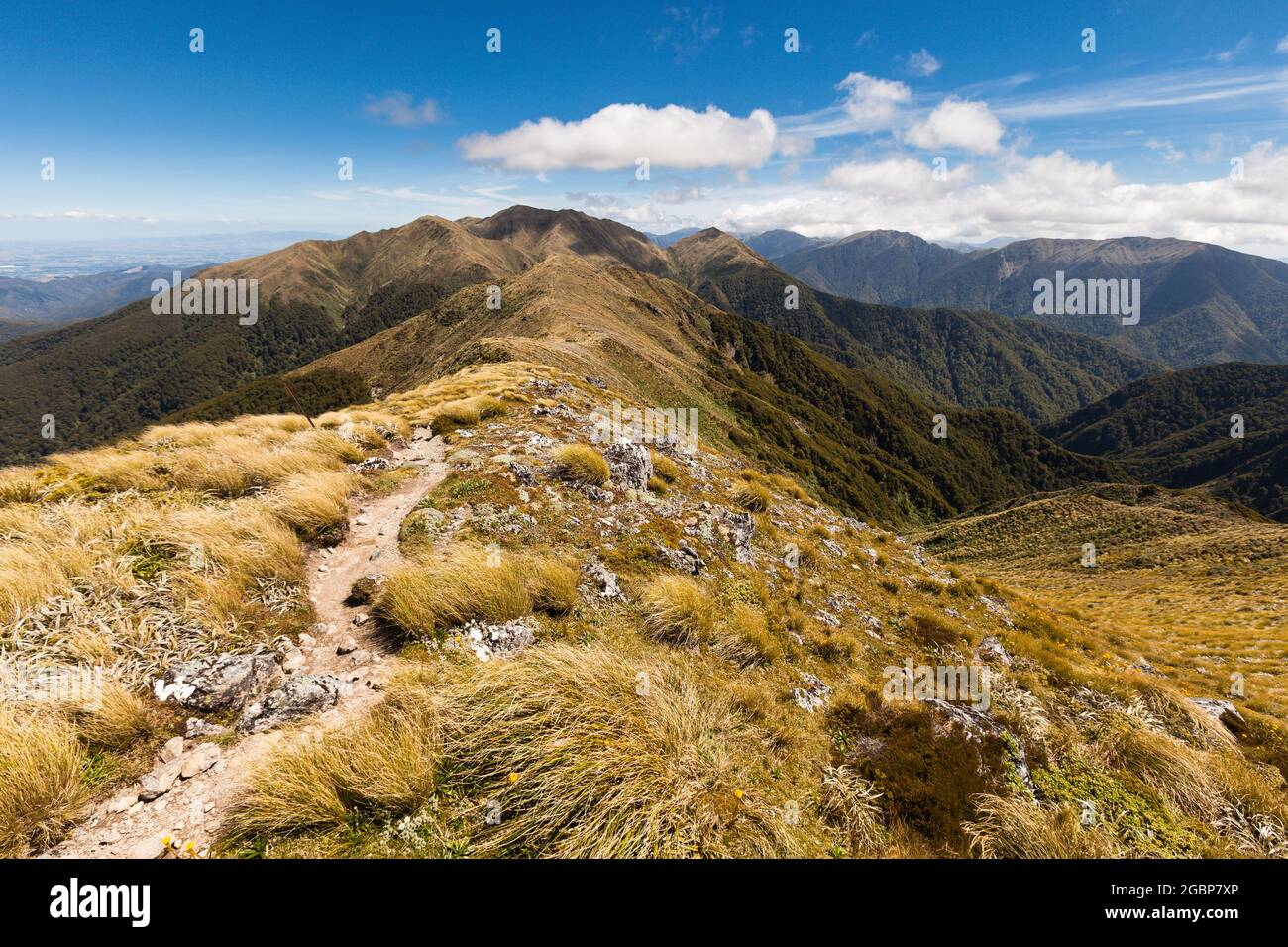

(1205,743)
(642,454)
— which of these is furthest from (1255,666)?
(642,454)

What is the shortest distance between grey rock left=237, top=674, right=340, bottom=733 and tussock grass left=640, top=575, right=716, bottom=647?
4.68 m

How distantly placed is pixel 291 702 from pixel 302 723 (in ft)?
0.96

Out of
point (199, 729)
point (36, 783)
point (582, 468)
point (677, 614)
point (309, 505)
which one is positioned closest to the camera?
point (36, 783)

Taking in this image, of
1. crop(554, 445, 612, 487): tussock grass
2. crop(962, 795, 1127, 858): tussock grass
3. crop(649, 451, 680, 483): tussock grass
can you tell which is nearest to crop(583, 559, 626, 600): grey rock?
crop(554, 445, 612, 487): tussock grass

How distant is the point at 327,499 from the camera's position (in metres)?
9.74

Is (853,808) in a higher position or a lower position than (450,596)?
lower

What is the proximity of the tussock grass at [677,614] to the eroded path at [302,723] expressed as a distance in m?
4.13

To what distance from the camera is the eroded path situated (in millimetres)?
3949

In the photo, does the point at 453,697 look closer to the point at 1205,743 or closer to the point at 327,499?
the point at 327,499

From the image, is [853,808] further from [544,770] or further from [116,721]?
[116,721]

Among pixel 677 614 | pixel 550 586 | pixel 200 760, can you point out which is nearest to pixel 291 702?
pixel 200 760

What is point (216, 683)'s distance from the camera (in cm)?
545

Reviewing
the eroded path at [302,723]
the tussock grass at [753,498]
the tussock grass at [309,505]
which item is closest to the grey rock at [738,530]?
the tussock grass at [753,498]
